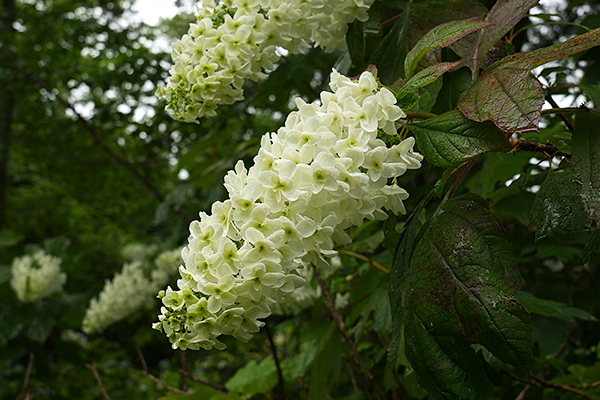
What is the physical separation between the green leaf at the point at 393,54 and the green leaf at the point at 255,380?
1.48 m

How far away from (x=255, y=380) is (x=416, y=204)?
3.99 feet

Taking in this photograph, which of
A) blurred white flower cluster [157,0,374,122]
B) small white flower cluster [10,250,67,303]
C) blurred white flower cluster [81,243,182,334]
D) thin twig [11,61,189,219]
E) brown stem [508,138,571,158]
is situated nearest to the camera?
brown stem [508,138,571,158]

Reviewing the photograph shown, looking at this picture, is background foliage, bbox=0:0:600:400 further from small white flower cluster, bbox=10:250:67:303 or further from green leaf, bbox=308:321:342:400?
small white flower cluster, bbox=10:250:67:303

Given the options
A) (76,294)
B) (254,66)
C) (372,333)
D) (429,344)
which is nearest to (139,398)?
(76,294)

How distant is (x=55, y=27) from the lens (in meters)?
4.14

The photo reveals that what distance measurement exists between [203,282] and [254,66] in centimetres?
79

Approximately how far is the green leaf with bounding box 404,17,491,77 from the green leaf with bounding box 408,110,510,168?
0.45 feet

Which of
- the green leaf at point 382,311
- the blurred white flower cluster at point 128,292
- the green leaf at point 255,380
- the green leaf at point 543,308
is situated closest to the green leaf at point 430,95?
the green leaf at point 382,311

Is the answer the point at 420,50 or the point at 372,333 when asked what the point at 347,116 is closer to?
the point at 420,50

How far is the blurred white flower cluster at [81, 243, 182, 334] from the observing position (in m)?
4.14

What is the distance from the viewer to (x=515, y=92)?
796 millimetres

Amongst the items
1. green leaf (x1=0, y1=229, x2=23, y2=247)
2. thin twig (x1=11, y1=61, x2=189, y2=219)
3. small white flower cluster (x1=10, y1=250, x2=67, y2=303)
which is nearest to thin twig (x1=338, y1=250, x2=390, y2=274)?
thin twig (x1=11, y1=61, x2=189, y2=219)

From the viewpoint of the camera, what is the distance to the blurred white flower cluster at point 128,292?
4141mm

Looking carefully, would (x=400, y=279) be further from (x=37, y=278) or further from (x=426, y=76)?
(x=37, y=278)
